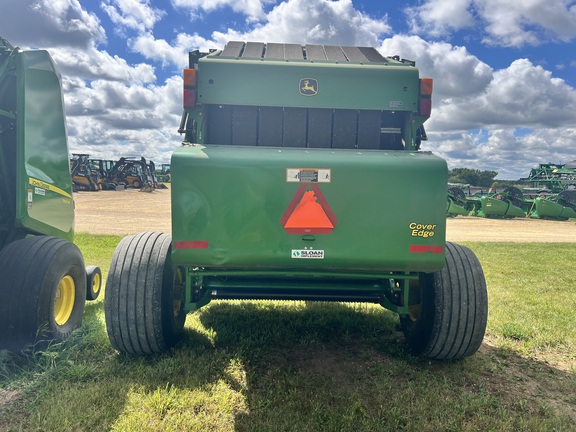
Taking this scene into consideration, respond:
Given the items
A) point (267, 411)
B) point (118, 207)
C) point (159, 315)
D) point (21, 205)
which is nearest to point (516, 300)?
point (267, 411)

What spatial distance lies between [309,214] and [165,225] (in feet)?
39.8

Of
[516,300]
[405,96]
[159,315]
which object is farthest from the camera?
[516,300]

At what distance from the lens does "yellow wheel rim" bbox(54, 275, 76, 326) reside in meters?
3.81

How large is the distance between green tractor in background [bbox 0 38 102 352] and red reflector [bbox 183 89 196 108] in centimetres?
143

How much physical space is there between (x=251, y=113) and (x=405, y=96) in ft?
4.19

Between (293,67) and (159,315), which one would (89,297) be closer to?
(159,315)

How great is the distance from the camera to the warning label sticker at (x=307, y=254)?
110 inches

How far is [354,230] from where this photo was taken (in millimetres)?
2816

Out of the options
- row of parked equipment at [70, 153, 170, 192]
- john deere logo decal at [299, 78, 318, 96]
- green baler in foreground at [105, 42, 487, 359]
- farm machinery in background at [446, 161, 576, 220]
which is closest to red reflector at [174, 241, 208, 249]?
green baler in foreground at [105, 42, 487, 359]

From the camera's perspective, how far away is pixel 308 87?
3486 millimetres

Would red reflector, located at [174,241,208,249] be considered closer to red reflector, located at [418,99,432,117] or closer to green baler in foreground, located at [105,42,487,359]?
green baler in foreground, located at [105,42,487,359]

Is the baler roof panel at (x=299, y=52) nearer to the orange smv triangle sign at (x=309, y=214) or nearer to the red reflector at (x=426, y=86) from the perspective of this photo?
the red reflector at (x=426, y=86)

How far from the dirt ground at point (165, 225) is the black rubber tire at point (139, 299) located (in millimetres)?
9079

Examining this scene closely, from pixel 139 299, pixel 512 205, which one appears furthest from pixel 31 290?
pixel 512 205
